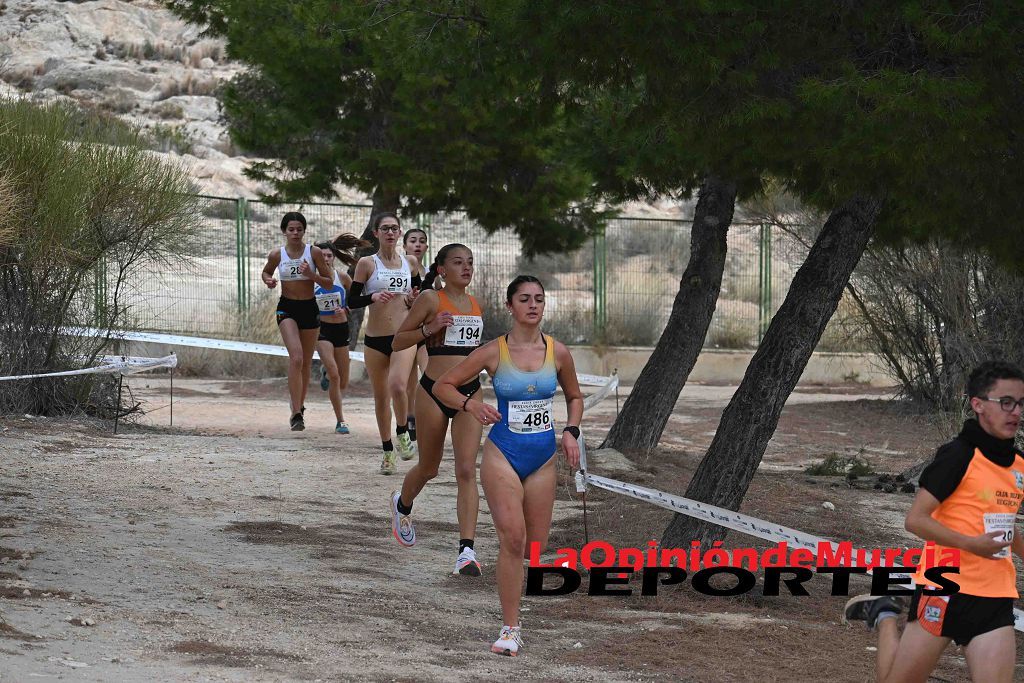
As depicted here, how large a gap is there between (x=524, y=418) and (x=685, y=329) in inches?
248

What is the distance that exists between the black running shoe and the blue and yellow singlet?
1.75 meters

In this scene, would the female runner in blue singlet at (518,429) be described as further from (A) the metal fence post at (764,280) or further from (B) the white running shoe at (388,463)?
(A) the metal fence post at (764,280)

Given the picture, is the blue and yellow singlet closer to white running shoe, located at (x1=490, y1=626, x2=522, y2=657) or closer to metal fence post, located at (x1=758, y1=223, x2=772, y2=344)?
white running shoe, located at (x1=490, y1=626, x2=522, y2=657)

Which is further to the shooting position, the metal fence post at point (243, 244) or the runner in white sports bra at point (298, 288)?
the metal fence post at point (243, 244)

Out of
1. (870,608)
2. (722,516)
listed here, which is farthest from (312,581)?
(870,608)

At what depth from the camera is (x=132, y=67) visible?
5050cm

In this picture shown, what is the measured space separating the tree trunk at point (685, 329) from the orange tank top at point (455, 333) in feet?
13.4

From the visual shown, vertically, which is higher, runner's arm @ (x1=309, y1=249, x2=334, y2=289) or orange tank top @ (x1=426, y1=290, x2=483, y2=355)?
runner's arm @ (x1=309, y1=249, x2=334, y2=289)

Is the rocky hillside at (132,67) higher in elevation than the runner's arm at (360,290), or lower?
higher

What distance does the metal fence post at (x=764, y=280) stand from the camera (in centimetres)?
2792

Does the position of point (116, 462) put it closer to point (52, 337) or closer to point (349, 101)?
point (52, 337)

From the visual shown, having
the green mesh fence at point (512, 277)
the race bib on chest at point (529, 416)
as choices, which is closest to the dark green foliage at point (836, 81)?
the race bib on chest at point (529, 416)

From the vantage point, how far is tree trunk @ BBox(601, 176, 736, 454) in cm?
1266

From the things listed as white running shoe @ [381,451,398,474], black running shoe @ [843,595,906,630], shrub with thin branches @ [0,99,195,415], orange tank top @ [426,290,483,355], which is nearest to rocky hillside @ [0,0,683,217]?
shrub with thin branches @ [0,99,195,415]
